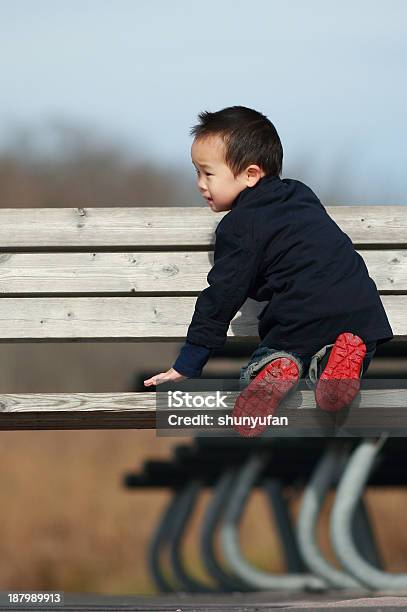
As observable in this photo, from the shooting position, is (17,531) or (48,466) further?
(48,466)

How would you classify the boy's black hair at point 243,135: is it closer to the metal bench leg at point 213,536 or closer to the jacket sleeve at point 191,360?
the jacket sleeve at point 191,360

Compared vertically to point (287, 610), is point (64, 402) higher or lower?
higher

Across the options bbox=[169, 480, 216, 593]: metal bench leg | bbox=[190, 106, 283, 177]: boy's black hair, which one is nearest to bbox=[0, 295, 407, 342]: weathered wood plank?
bbox=[190, 106, 283, 177]: boy's black hair

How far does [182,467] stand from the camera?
9.46 metres

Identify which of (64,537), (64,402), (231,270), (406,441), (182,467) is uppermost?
(231,270)

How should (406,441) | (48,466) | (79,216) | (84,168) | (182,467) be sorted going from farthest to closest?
(84,168)
(48,466)
(182,467)
(406,441)
(79,216)

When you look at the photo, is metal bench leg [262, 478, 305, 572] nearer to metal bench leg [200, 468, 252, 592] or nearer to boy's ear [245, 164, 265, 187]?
metal bench leg [200, 468, 252, 592]

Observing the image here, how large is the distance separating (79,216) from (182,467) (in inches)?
187

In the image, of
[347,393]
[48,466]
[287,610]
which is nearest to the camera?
[287,610]

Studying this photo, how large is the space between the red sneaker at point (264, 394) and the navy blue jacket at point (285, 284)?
3.4 inches

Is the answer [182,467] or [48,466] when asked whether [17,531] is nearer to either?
[48,466]

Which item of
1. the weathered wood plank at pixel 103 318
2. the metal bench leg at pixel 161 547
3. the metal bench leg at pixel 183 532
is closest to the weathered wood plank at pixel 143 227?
the weathered wood plank at pixel 103 318

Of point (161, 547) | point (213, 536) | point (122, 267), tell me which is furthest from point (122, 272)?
point (161, 547)

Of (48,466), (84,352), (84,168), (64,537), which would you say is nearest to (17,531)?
(64,537)
